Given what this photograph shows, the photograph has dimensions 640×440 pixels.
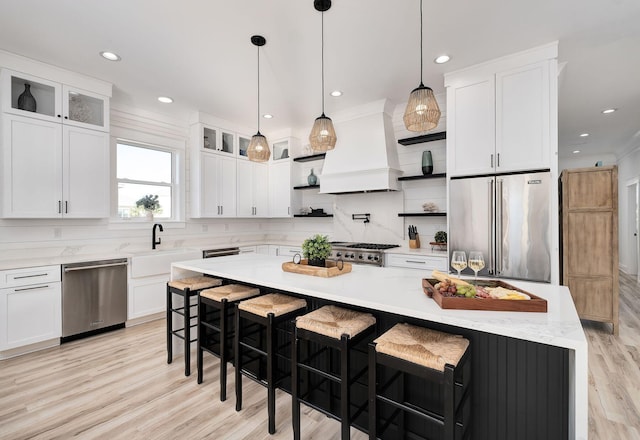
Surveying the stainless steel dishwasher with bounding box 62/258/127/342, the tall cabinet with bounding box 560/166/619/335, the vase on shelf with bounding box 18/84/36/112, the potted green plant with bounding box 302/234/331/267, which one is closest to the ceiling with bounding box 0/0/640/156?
the vase on shelf with bounding box 18/84/36/112

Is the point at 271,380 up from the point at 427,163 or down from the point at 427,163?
down

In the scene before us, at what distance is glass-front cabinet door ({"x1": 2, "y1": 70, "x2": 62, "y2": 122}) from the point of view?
2.96 meters

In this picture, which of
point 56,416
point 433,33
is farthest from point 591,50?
point 56,416

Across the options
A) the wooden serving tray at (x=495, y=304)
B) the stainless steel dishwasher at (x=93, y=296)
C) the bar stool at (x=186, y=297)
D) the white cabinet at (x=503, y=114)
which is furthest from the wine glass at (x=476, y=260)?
the stainless steel dishwasher at (x=93, y=296)

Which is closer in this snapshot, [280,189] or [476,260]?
[476,260]

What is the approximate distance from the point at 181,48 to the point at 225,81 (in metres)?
0.73

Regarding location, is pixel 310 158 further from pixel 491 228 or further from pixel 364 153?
pixel 491 228

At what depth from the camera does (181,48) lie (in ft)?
9.30

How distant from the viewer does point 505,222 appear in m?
2.93

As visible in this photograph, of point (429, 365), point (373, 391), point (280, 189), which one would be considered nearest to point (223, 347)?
point (373, 391)

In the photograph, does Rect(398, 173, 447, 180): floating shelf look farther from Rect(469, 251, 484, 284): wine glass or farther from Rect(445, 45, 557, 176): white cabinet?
Rect(469, 251, 484, 284): wine glass

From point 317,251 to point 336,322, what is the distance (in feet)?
2.44

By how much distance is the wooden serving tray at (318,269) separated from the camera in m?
2.16

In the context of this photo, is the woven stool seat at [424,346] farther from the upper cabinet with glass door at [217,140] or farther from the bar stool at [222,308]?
the upper cabinet with glass door at [217,140]
